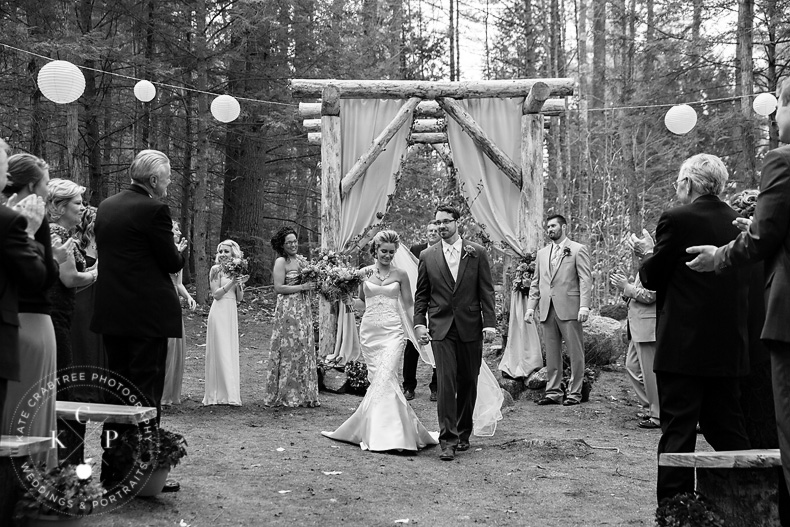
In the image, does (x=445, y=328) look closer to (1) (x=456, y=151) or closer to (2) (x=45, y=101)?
(1) (x=456, y=151)

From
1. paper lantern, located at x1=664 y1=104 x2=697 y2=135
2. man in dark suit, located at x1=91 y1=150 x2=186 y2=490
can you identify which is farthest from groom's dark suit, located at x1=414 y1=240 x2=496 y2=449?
paper lantern, located at x1=664 y1=104 x2=697 y2=135

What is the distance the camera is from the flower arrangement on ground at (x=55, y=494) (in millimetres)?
3619

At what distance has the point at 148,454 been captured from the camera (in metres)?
4.69

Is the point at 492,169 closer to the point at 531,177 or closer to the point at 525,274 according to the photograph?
the point at 531,177

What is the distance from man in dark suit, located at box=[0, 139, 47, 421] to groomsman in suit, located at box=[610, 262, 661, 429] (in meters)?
5.75

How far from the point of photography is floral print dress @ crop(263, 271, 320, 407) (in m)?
9.18

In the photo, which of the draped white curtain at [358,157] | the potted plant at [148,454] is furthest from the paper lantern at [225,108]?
the potted plant at [148,454]

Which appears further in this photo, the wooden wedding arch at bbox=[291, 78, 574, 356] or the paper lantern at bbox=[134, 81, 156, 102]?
the paper lantern at bbox=[134, 81, 156, 102]

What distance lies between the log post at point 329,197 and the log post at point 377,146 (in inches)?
6.8

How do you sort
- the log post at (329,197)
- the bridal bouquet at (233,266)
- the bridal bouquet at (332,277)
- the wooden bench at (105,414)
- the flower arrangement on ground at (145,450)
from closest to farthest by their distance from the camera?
the wooden bench at (105,414), the flower arrangement on ground at (145,450), the bridal bouquet at (233,266), the bridal bouquet at (332,277), the log post at (329,197)

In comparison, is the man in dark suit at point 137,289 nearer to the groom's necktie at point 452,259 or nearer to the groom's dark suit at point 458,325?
the groom's dark suit at point 458,325

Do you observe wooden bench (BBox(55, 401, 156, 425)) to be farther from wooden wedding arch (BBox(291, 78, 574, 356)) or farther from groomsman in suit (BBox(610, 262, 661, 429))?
wooden wedding arch (BBox(291, 78, 574, 356))

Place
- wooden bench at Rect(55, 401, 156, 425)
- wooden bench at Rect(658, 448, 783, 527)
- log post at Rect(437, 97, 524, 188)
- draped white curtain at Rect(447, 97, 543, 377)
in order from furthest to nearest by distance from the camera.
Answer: draped white curtain at Rect(447, 97, 543, 377) < log post at Rect(437, 97, 524, 188) < wooden bench at Rect(55, 401, 156, 425) < wooden bench at Rect(658, 448, 783, 527)

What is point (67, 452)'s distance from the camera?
183 inches
